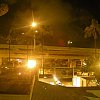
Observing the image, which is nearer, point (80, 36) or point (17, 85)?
point (17, 85)

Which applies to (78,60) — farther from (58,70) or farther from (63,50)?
(58,70)

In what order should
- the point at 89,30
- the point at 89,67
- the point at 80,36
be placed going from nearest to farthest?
1. the point at 89,67
2. the point at 89,30
3. the point at 80,36

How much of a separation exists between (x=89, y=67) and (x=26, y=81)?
8.79 meters

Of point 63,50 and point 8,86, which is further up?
point 63,50

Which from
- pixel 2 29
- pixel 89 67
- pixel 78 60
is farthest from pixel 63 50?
pixel 89 67

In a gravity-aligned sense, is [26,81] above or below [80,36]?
below

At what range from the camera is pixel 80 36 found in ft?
261

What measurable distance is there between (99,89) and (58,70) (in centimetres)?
1890

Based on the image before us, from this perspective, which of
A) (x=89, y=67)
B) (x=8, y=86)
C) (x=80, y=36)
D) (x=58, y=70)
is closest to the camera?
(x=8, y=86)

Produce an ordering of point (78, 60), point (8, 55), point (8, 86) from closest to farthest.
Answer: point (8, 86), point (8, 55), point (78, 60)

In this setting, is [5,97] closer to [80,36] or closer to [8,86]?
[8,86]

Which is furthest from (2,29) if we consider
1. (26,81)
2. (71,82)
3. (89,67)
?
(26,81)

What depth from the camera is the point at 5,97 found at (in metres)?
11.5

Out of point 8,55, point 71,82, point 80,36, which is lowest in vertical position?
point 71,82
